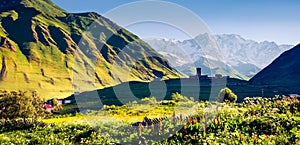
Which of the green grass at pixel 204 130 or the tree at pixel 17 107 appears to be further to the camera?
the tree at pixel 17 107

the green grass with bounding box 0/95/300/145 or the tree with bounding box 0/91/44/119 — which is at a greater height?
the tree with bounding box 0/91/44/119

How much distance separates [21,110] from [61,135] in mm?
19183

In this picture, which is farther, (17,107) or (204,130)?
(17,107)

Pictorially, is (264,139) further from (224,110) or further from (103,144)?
(103,144)

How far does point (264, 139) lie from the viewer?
1650cm

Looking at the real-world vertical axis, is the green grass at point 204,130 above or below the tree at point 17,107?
below

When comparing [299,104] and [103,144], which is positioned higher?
[299,104]

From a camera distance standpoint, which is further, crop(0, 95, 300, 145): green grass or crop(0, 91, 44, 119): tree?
crop(0, 91, 44, 119): tree

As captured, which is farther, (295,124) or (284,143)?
(295,124)

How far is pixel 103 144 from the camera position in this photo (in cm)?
1992

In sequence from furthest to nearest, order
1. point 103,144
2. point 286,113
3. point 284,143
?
point 286,113 → point 103,144 → point 284,143

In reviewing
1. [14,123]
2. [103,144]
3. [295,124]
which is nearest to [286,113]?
[295,124]

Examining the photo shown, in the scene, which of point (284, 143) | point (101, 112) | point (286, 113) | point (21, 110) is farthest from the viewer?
point (21, 110)

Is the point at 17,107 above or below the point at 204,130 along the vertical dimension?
above
